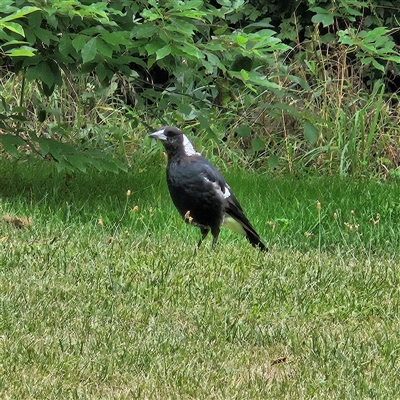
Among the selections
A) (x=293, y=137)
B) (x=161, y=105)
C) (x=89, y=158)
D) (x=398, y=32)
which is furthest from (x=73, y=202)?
(x=398, y=32)

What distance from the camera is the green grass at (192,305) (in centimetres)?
346

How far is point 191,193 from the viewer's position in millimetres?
5840

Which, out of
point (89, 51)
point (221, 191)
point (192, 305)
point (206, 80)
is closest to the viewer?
point (192, 305)

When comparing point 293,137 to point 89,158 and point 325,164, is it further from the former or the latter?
point 89,158

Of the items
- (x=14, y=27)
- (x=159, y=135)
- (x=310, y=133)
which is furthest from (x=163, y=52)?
(x=310, y=133)

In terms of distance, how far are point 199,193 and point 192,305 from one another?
A: 159cm

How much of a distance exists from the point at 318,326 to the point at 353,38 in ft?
9.52

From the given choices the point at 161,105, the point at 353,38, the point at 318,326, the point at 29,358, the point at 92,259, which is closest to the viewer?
the point at 29,358

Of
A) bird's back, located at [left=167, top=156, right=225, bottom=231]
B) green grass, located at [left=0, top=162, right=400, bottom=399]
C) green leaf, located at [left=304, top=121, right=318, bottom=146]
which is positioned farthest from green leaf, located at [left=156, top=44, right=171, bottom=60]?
green leaf, located at [left=304, top=121, right=318, bottom=146]

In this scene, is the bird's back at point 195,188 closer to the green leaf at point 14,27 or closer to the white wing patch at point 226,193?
the white wing patch at point 226,193

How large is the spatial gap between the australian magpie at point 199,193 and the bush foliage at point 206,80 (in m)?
0.54

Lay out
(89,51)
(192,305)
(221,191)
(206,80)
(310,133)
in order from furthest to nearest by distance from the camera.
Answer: (206,80) < (310,133) < (221,191) < (89,51) < (192,305)

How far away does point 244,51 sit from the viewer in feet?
19.7

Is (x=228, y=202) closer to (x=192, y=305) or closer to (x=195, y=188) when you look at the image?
(x=195, y=188)
